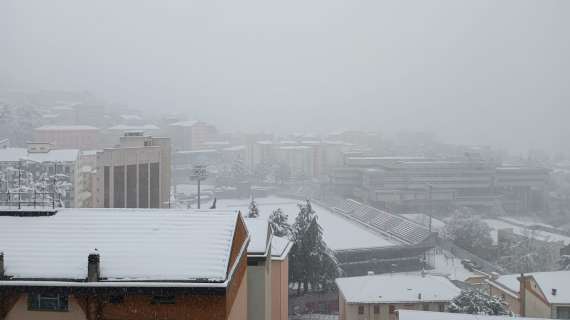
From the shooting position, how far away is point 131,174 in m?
21.8

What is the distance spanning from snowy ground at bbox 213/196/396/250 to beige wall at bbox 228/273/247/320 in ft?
46.9

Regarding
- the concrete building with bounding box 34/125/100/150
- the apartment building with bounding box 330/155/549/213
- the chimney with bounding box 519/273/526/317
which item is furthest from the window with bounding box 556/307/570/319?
the concrete building with bounding box 34/125/100/150

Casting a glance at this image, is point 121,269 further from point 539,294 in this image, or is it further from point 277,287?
point 539,294

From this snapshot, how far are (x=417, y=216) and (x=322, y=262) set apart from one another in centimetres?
2189

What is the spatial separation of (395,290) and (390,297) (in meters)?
0.49

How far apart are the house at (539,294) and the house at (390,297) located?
1.88 metres

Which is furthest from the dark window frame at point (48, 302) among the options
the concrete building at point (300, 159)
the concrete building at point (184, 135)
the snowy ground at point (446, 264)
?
the concrete building at point (184, 135)

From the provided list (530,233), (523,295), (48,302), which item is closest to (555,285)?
(523,295)

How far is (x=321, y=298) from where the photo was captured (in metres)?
19.2

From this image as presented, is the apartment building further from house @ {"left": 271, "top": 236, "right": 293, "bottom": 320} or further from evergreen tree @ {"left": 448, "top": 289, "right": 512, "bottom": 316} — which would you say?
house @ {"left": 271, "top": 236, "right": 293, "bottom": 320}

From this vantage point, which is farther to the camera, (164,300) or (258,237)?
(258,237)

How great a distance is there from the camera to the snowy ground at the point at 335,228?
29.5 meters

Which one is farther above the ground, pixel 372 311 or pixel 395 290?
pixel 395 290

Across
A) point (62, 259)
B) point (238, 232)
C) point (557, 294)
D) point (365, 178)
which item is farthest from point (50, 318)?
point (365, 178)
